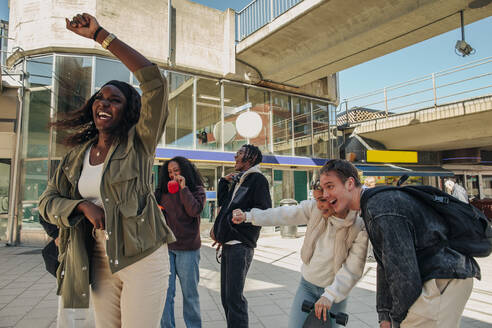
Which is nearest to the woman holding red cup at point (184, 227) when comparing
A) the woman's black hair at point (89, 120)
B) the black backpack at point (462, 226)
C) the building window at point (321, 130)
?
the woman's black hair at point (89, 120)

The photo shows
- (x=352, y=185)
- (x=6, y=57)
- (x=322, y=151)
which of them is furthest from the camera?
(x=322, y=151)

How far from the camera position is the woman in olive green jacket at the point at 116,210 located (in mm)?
1443

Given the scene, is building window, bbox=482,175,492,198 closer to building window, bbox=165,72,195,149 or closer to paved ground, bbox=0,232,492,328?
paved ground, bbox=0,232,492,328

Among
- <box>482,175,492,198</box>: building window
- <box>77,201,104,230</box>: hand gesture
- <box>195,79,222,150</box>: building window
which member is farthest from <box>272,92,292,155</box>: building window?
<box>482,175,492,198</box>: building window

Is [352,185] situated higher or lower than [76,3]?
lower

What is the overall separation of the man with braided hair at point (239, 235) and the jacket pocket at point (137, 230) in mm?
1329

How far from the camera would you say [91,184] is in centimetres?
156

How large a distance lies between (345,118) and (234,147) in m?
8.20

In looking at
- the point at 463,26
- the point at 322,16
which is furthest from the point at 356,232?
the point at 463,26

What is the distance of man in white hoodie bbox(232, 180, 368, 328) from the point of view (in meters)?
1.98

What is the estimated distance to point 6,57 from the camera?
1037 centimetres

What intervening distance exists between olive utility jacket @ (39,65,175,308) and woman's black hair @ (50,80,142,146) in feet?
0.27

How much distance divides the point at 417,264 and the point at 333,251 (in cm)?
75

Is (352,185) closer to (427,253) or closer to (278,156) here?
(427,253)
